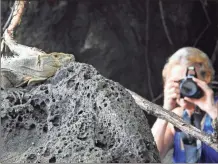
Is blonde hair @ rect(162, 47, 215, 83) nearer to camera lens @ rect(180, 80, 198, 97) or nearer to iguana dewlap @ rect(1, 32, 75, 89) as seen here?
camera lens @ rect(180, 80, 198, 97)

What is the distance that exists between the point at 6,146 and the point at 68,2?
1775mm

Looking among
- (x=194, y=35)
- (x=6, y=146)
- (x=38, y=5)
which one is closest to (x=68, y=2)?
(x=38, y=5)

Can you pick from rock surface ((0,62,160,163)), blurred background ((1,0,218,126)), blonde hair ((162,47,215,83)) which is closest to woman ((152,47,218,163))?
blonde hair ((162,47,215,83))

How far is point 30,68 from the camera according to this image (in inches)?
49.0

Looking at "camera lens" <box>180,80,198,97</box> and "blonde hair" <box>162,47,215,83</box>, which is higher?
"blonde hair" <box>162,47,215,83</box>

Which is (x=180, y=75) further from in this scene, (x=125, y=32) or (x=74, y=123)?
(x=125, y=32)

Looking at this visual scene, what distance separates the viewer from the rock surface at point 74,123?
911 mm

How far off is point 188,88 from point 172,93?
0.25 ft

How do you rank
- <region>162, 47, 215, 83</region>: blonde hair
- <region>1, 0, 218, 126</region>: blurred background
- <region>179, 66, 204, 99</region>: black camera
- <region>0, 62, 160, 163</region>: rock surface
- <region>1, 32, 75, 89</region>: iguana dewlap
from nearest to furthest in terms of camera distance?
1. <region>0, 62, 160, 163</region>: rock surface
2. <region>1, 32, 75, 89</region>: iguana dewlap
3. <region>179, 66, 204, 99</region>: black camera
4. <region>162, 47, 215, 83</region>: blonde hair
5. <region>1, 0, 218, 126</region>: blurred background

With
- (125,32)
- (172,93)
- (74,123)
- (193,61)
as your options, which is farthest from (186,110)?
(125,32)

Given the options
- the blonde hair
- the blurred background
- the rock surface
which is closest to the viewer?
the rock surface

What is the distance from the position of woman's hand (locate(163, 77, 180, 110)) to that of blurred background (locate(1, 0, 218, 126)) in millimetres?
973

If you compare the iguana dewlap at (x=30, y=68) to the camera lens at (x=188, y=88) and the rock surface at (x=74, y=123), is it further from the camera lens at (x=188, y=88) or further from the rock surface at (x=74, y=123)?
the camera lens at (x=188, y=88)

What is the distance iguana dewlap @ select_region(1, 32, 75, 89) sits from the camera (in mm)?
1211
